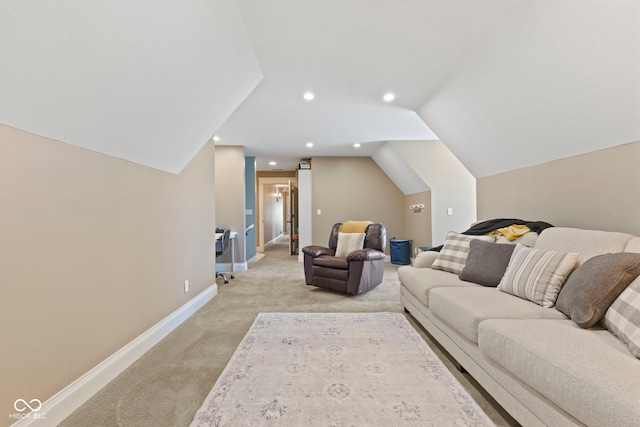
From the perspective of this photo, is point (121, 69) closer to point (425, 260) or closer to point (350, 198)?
point (425, 260)

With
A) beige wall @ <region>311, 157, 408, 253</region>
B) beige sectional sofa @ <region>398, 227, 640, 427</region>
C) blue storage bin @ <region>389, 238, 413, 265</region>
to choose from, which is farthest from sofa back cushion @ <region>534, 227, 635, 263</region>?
beige wall @ <region>311, 157, 408, 253</region>

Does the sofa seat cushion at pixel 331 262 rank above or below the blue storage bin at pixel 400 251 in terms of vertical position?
above

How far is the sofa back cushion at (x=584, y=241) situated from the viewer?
1717mm

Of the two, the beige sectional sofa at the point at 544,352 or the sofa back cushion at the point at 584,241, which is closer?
the beige sectional sofa at the point at 544,352

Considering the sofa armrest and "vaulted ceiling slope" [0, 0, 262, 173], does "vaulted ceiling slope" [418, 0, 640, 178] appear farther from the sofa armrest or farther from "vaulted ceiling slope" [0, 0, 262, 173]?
"vaulted ceiling slope" [0, 0, 262, 173]

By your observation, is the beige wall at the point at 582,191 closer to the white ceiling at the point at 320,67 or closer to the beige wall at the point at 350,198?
the white ceiling at the point at 320,67

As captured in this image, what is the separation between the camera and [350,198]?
6.80 m

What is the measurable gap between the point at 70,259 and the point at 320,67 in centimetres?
249

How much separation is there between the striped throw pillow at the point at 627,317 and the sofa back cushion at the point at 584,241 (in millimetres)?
488

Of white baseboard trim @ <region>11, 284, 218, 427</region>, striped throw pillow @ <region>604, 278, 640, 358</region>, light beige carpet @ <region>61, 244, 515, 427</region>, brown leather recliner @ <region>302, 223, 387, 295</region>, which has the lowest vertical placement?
light beige carpet @ <region>61, 244, 515, 427</region>

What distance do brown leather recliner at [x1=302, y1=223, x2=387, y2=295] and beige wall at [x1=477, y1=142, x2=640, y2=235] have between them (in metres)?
1.66

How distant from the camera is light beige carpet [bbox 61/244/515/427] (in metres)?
1.53

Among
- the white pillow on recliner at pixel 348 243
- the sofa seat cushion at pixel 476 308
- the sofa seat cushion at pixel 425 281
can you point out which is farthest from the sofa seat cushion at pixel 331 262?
the sofa seat cushion at pixel 476 308

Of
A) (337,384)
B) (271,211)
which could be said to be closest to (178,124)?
(337,384)
